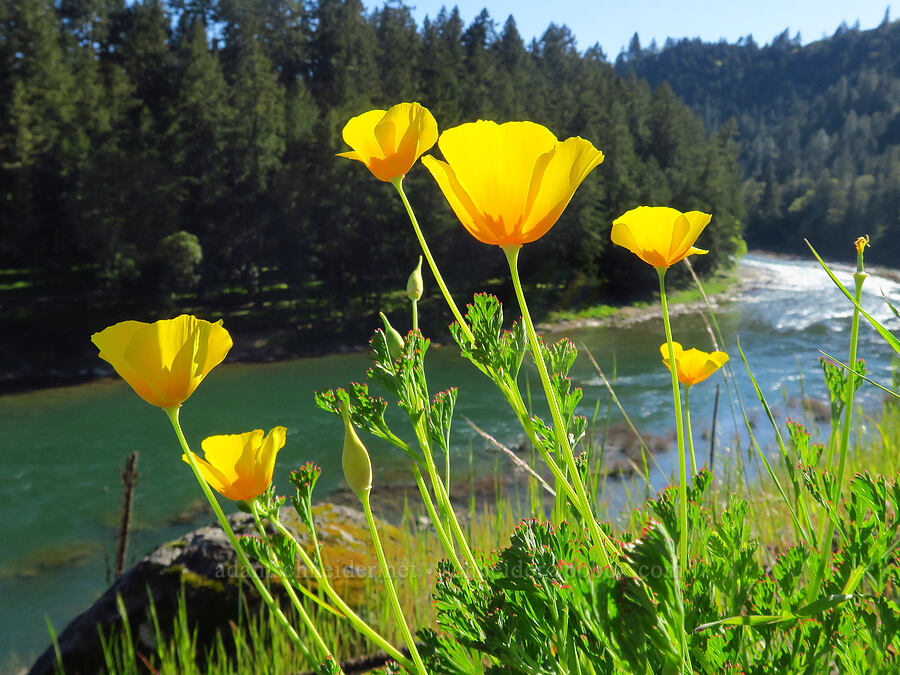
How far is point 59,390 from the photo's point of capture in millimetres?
14312

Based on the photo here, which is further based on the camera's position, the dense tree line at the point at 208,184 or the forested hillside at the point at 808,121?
the forested hillside at the point at 808,121

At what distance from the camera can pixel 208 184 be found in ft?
65.3

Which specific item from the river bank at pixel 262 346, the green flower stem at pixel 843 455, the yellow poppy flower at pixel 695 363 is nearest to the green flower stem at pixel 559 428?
the green flower stem at pixel 843 455

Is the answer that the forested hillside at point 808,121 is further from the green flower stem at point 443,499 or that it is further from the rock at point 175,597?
the green flower stem at point 443,499

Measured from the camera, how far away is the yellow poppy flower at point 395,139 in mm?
764

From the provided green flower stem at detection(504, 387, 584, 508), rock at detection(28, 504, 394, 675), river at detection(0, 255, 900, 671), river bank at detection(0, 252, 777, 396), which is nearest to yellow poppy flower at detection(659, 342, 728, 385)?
green flower stem at detection(504, 387, 584, 508)

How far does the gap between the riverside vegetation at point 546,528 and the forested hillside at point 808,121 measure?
1435 inches

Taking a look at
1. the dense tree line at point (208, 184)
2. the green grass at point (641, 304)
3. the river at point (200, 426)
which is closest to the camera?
the river at point (200, 426)

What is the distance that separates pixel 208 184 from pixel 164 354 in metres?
21.0

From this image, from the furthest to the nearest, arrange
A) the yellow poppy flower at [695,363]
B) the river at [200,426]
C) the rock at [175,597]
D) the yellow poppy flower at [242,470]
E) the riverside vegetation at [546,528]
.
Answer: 1. the river at [200,426]
2. the rock at [175,597]
3. the yellow poppy flower at [695,363]
4. the yellow poppy flower at [242,470]
5. the riverside vegetation at [546,528]

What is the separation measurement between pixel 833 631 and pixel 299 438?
1045cm

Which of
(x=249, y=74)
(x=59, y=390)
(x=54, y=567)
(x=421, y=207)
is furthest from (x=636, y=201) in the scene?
(x=54, y=567)

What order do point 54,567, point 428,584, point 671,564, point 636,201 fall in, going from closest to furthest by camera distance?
point 671,564, point 428,584, point 54,567, point 636,201

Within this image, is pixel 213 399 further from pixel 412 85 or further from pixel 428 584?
pixel 412 85
